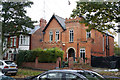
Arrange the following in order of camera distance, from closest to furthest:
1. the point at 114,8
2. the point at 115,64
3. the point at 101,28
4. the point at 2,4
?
the point at 114,8 → the point at 101,28 → the point at 2,4 → the point at 115,64

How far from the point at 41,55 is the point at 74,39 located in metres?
8.16

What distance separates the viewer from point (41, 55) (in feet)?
79.7

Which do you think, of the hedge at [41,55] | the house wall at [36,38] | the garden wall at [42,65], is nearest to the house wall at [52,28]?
the house wall at [36,38]

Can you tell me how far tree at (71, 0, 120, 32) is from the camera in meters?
12.2

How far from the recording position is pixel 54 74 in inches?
240

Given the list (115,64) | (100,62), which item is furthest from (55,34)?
(115,64)

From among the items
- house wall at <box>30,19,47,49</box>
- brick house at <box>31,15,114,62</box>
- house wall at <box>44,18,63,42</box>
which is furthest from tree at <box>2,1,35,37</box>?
house wall at <box>30,19,47,49</box>

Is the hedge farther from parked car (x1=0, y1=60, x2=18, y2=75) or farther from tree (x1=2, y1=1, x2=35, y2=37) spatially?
parked car (x1=0, y1=60, x2=18, y2=75)

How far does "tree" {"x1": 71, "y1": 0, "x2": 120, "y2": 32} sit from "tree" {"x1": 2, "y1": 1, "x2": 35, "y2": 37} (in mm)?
8438

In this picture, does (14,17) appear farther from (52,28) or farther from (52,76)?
(52,76)

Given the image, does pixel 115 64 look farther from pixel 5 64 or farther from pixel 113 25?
pixel 5 64

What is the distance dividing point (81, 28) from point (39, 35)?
11.8 meters

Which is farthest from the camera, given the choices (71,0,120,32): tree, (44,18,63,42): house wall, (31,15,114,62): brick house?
(44,18,63,42): house wall

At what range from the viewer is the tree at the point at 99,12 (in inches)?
479
